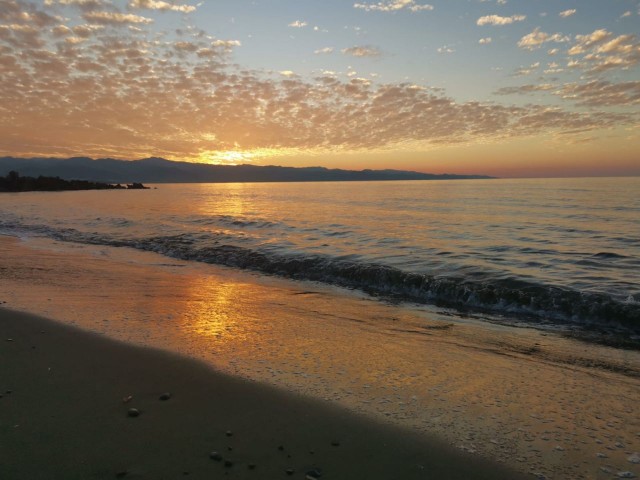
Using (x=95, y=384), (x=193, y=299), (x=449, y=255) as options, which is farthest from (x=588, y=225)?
(x=95, y=384)

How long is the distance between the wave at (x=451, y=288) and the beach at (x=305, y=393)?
1960 mm

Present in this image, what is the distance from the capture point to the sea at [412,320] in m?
4.43

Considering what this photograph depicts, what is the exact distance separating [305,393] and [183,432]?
1470 mm

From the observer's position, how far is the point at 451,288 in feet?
38.2

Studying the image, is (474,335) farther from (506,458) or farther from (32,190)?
(32,190)

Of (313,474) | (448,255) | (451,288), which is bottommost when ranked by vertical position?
(451,288)

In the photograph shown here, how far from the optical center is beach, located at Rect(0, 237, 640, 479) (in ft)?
11.8

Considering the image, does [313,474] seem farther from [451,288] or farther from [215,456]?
[451,288]

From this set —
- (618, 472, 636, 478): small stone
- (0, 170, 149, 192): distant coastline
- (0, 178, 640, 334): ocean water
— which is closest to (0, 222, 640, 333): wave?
(0, 178, 640, 334): ocean water

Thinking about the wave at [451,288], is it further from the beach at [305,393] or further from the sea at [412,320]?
the beach at [305,393]

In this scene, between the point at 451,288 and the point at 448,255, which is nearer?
the point at 451,288

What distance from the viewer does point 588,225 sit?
84.6ft

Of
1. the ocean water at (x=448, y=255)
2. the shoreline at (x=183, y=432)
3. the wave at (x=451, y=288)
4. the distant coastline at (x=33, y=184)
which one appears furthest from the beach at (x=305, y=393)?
the distant coastline at (x=33, y=184)

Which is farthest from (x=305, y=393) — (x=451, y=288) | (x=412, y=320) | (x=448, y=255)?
(x=448, y=255)
